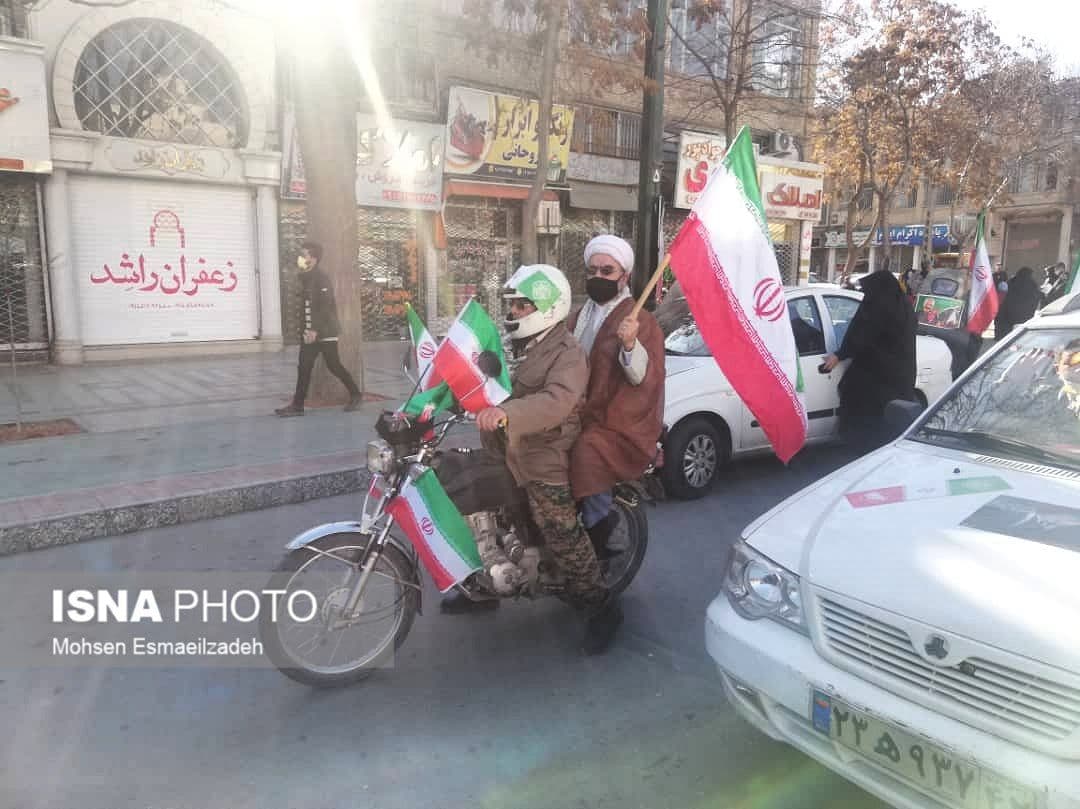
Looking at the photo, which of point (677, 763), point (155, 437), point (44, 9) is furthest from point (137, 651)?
point (44, 9)

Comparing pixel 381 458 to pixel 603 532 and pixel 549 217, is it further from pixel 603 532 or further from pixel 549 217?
pixel 549 217

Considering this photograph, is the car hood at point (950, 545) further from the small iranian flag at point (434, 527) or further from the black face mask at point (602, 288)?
the black face mask at point (602, 288)

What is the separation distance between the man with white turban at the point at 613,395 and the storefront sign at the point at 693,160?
16.6 meters

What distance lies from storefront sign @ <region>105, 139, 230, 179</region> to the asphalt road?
11.3 meters

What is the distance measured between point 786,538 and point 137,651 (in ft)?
9.86

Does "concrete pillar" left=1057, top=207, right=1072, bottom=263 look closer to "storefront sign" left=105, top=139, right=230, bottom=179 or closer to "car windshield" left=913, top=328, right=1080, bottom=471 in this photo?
"storefront sign" left=105, top=139, right=230, bottom=179

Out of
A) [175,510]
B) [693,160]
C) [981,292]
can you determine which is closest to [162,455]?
[175,510]

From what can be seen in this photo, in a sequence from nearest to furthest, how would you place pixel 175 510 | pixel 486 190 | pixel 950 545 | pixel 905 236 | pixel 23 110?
pixel 950 545
pixel 175 510
pixel 23 110
pixel 486 190
pixel 905 236

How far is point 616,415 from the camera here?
3.68m

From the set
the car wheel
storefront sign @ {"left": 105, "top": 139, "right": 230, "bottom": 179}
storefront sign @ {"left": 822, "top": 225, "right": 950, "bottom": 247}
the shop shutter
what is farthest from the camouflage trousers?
storefront sign @ {"left": 822, "top": 225, "right": 950, "bottom": 247}

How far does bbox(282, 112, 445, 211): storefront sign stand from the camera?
605 inches

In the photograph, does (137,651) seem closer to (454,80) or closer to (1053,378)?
(1053,378)

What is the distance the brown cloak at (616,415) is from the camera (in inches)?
143

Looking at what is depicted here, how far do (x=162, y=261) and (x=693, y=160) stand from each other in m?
12.4
